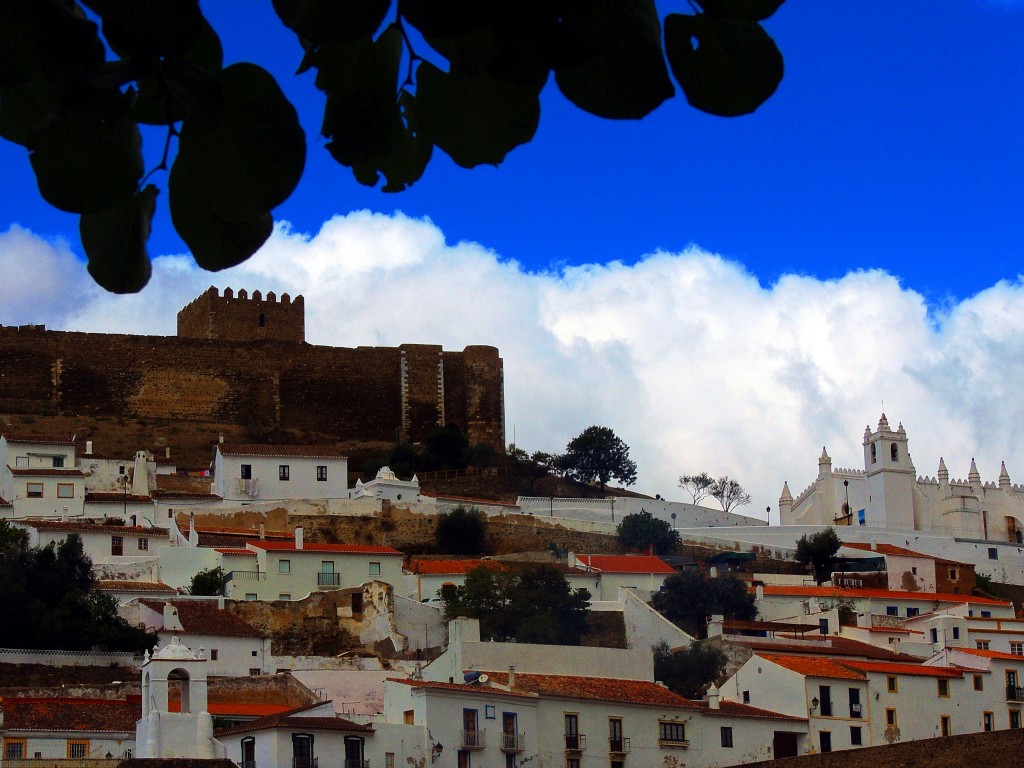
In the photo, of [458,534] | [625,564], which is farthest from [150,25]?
[458,534]

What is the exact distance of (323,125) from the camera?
1771 millimetres

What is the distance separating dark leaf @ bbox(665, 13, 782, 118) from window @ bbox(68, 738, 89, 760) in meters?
27.0

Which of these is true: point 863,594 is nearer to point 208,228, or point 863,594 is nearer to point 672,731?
point 672,731

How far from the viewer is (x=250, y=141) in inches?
67.6

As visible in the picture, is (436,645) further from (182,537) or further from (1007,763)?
(1007,763)

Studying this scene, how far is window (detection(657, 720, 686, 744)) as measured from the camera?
98.8 feet

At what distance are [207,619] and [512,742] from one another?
31.8 ft

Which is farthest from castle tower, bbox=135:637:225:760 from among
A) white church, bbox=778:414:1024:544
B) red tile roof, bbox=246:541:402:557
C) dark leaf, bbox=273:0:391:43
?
white church, bbox=778:414:1024:544

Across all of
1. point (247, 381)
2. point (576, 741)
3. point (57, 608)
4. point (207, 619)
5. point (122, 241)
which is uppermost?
point (247, 381)

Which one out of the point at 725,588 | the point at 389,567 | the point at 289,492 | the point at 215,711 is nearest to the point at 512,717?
the point at 215,711

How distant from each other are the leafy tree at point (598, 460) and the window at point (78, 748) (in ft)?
106

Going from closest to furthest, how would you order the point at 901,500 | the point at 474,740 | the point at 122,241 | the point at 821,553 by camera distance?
1. the point at 122,241
2. the point at 474,740
3. the point at 821,553
4. the point at 901,500

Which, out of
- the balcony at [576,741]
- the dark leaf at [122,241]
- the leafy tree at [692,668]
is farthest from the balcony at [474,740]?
the dark leaf at [122,241]

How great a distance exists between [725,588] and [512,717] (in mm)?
14530
